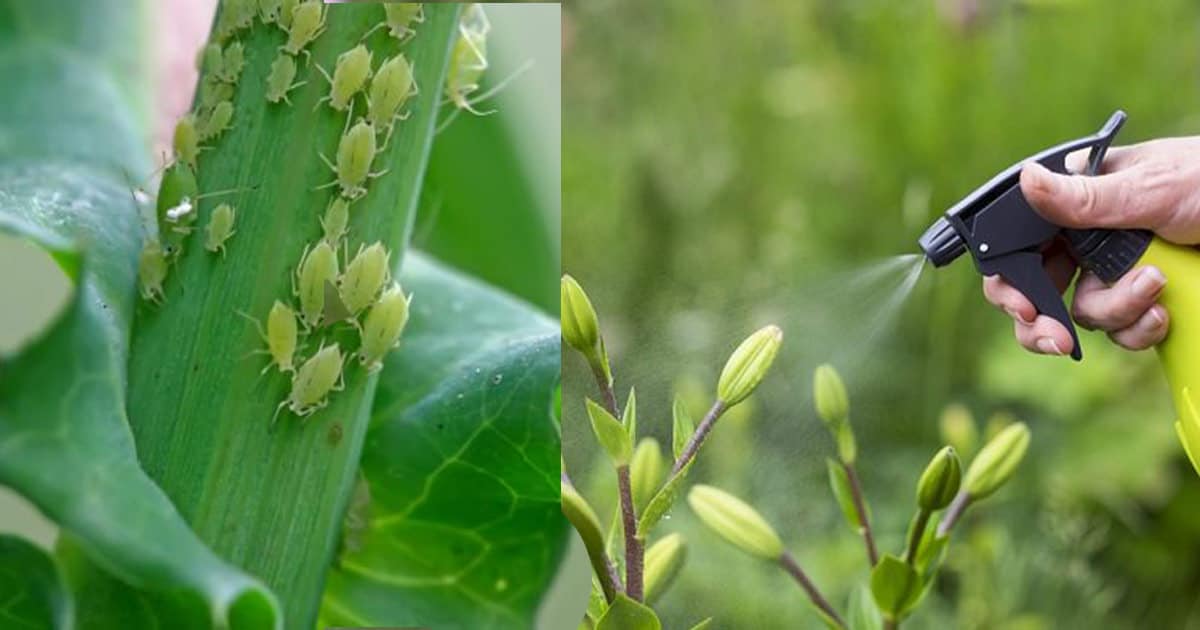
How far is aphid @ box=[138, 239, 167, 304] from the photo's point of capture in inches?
11.7

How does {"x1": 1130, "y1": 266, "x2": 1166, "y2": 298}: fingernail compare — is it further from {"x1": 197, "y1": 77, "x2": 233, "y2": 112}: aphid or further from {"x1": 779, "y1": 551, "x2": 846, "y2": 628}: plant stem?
{"x1": 197, "y1": 77, "x2": 233, "y2": 112}: aphid

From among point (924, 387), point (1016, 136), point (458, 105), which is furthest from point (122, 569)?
point (1016, 136)

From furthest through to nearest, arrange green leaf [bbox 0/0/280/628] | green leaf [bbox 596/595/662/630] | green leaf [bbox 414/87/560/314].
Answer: green leaf [bbox 414/87/560/314], green leaf [bbox 596/595/662/630], green leaf [bbox 0/0/280/628]

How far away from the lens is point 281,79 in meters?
0.30

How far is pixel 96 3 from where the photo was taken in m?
0.48

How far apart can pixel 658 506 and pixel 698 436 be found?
0.02 metres

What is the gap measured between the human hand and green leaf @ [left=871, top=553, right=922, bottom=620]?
7 centimetres

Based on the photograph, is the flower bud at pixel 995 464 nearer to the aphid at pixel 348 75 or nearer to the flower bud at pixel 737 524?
the flower bud at pixel 737 524

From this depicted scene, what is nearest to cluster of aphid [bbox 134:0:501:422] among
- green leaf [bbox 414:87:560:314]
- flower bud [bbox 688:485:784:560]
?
flower bud [bbox 688:485:784:560]

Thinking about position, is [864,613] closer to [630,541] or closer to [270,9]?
[630,541]

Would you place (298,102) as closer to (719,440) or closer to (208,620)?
(208,620)

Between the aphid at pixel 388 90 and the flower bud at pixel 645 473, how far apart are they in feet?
0.36

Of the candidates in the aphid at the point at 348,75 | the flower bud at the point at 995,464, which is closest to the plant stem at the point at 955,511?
the flower bud at the point at 995,464

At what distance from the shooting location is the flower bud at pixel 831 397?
1.28 ft
